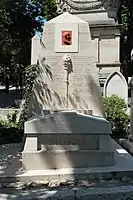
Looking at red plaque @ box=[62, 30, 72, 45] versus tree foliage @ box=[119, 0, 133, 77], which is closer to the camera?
red plaque @ box=[62, 30, 72, 45]

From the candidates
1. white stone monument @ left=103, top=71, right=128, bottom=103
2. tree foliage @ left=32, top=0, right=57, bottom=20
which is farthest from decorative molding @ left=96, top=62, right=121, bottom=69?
tree foliage @ left=32, top=0, right=57, bottom=20

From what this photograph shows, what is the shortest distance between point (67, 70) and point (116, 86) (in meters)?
7.92

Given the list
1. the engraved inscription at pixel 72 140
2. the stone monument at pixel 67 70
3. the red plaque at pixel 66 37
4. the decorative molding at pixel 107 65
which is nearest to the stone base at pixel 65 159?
the engraved inscription at pixel 72 140

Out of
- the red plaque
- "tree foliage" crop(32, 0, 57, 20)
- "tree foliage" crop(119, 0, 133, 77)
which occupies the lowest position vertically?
the red plaque

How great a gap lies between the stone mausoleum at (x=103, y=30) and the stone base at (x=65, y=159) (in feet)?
35.1

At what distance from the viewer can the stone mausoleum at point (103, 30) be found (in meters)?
17.6

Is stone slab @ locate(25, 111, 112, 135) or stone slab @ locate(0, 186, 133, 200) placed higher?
stone slab @ locate(25, 111, 112, 135)

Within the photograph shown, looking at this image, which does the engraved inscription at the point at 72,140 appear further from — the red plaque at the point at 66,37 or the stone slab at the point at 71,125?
the red plaque at the point at 66,37

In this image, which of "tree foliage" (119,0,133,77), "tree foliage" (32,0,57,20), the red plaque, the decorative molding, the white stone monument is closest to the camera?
the red plaque

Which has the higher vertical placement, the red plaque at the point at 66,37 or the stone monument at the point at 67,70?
the red plaque at the point at 66,37

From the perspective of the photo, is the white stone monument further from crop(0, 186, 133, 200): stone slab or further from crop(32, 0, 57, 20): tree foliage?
crop(32, 0, 57, 20): tree foliage

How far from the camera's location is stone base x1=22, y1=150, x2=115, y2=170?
6.38m

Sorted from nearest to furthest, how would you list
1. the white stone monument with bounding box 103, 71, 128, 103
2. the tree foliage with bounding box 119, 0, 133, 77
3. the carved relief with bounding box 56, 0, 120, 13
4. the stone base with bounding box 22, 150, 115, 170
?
the stone base with bounding box 22, 150, 115, 170
the white stone monument with bounding box 103, 71, 128, 103
the carved relief with bounding box 56, 0, 120, 13
the tree foliage with bounding box 119, 0, 133, 77

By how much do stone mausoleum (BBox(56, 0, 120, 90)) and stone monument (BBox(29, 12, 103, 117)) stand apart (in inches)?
354
